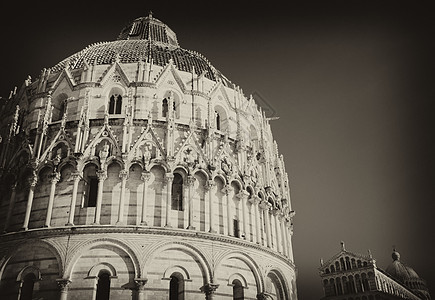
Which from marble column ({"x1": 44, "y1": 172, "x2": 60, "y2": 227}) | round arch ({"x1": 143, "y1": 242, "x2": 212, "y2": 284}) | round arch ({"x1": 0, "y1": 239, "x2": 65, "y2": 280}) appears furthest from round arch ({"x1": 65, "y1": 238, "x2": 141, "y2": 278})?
marble column ({"x1": 44, "y1": 172, "x2": 60, "y2": 227})

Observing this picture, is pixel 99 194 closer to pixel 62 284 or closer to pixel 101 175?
pixel 101 175

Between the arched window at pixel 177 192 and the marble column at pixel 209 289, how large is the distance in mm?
3883

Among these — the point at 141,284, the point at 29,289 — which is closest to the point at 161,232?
the point at 141,284

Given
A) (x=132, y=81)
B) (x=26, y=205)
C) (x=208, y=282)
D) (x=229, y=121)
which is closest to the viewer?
(x=208, y=282)

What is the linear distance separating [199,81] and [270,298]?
12.6m

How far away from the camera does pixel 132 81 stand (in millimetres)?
23688

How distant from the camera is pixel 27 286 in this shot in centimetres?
1892

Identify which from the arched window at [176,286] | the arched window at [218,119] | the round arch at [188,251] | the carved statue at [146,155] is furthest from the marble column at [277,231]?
the carved statue at [146,155]

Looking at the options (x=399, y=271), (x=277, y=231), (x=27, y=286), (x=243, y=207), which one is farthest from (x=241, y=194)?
(x=399, y=271)

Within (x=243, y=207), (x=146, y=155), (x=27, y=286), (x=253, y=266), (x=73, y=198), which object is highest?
(x=146, y=155)

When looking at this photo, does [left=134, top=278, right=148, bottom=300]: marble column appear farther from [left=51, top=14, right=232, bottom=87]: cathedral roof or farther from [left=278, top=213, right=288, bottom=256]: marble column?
[left=51, top=14, right=232, bottom=87]: cathedral roof

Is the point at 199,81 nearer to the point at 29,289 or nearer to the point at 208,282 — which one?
the point at 208,282

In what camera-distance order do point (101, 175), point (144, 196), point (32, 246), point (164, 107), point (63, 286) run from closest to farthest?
point (63, 286)
point (32, 246)
point (144, 196)
point (101, 175)
point (164, 107)

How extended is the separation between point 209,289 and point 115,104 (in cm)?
1111
